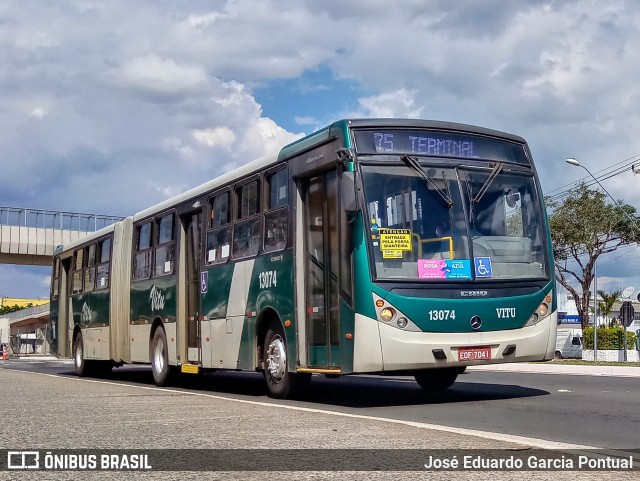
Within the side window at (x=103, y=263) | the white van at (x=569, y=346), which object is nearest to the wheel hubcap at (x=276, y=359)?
the side window at (x=103, y=263)

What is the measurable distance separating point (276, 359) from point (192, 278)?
160 inches

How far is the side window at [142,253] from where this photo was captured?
1969cm

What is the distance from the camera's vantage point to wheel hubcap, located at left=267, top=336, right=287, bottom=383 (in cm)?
1334

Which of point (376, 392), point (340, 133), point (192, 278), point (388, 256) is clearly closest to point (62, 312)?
point (192, 278)

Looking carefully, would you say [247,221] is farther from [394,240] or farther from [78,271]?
[78,271]

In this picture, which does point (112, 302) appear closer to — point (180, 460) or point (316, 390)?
point (316, 390)

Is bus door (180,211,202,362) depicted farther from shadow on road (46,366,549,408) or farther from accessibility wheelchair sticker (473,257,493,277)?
accessibility wheelchair sticker (473,257,493,277)

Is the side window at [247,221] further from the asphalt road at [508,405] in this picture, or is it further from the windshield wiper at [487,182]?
the windshield wiper at [487,182]

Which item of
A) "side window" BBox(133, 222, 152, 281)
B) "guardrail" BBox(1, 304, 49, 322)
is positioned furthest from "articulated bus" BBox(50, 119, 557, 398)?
"guardrail" BBox(1, 304, 49, 322)

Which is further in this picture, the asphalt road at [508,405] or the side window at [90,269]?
the side window at [90,269]

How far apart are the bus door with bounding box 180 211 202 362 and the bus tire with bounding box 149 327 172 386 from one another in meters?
1.24

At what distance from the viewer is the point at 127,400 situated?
1284 cm

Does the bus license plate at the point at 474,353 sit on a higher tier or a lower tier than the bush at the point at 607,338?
lower

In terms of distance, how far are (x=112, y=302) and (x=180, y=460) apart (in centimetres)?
1562
